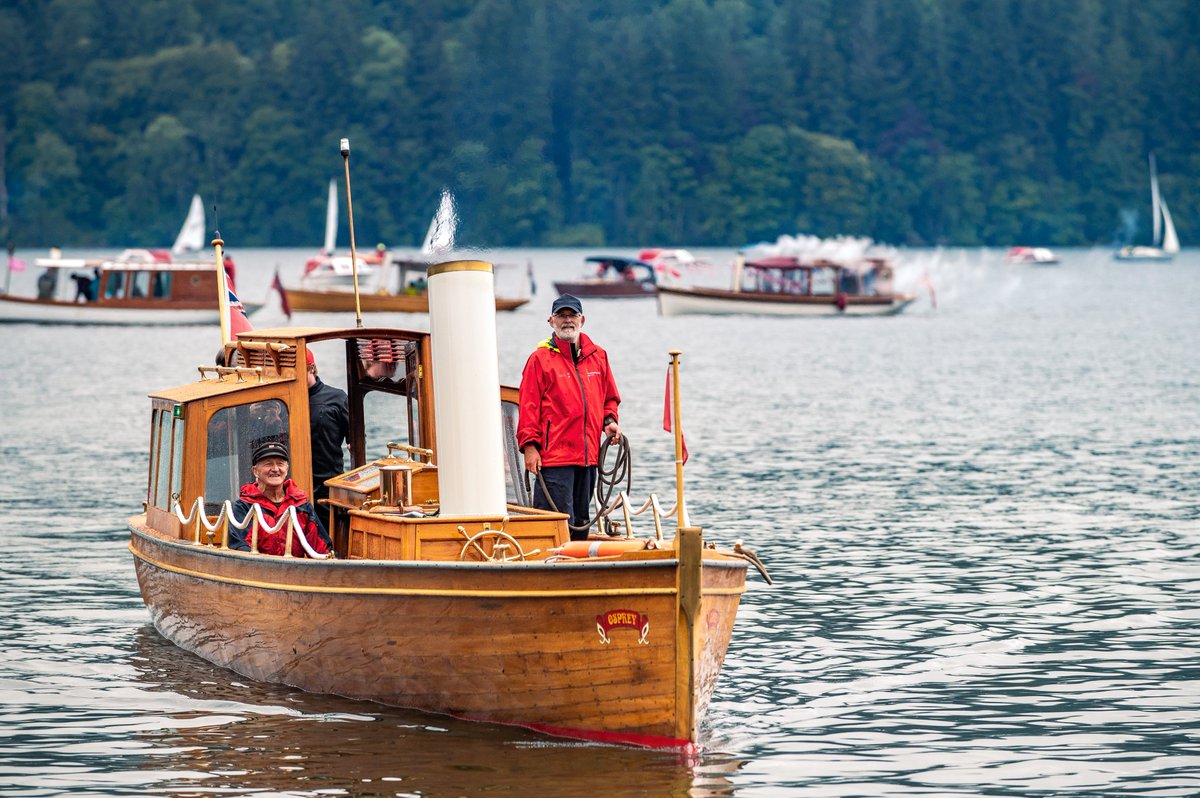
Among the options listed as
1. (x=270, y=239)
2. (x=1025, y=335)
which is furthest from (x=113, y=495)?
(x=270, y=239)

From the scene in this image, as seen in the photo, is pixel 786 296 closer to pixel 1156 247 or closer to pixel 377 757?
pixel 377 757

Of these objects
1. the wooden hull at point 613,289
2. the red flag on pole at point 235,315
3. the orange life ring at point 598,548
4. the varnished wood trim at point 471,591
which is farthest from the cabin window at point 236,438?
the wooden hull at point 613,289

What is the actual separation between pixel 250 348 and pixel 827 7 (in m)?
163

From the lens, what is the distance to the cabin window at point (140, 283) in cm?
7156

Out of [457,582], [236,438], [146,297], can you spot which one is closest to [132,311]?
[146,297]

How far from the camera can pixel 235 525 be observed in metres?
14.5

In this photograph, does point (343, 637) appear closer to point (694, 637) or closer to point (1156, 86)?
point (694, 637)

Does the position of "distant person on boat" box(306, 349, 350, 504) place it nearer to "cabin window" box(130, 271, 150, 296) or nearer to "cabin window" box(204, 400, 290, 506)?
"cabin window" box(204, 400, 290, 506)

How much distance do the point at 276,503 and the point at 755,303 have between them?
66024 mm

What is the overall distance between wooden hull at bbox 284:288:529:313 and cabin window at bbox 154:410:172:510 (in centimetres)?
5742

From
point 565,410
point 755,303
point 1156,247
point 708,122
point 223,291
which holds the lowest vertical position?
point 565,410

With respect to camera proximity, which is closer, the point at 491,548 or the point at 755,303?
the point at 491,548

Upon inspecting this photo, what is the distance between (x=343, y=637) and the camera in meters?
13.6

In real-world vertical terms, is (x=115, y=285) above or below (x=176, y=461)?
above
